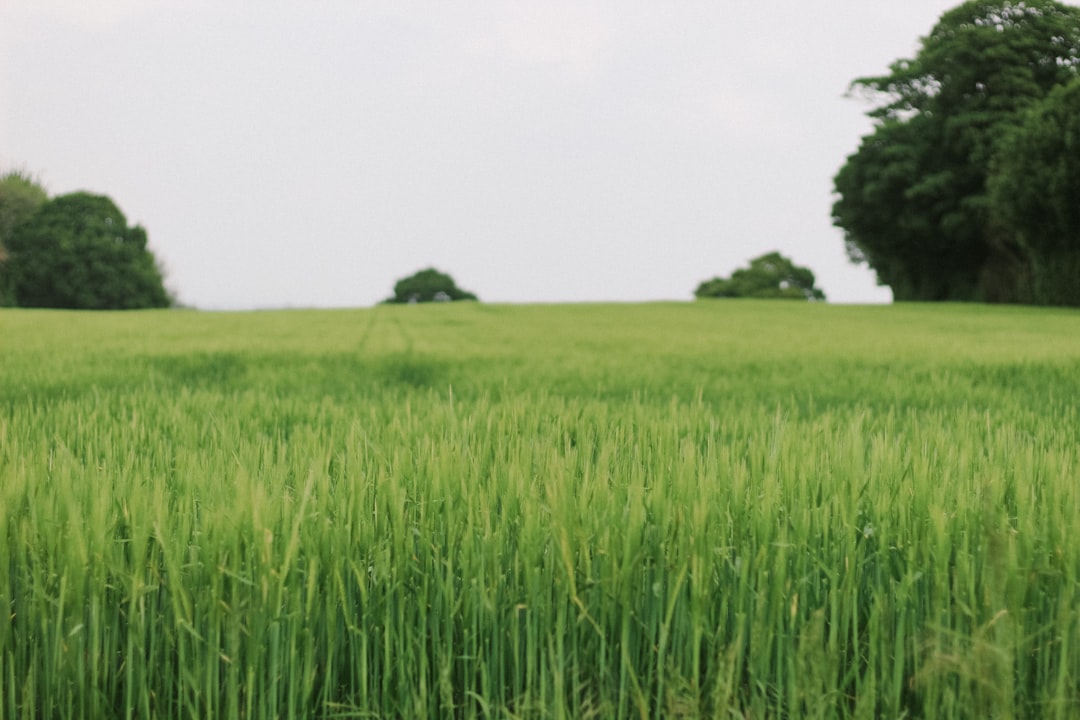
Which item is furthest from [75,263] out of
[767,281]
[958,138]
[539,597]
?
[539,597]

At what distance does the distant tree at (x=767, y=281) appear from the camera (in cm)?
5247

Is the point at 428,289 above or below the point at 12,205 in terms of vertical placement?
below

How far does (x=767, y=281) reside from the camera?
5306 centimetres

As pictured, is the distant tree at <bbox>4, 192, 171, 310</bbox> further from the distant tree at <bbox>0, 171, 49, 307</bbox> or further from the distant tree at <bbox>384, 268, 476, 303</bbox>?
the distant tree at <bbox>384, 268, 476, 303</bbox>

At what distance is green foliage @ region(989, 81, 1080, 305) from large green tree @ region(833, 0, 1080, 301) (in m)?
3.18

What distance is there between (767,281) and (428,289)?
33.8 m

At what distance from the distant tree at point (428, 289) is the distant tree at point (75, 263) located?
87.3ft

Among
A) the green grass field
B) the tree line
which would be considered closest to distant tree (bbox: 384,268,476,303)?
the tree line

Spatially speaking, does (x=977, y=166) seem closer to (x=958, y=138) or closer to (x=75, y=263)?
(x=958, y=138)

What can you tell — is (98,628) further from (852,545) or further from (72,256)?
(72,256)

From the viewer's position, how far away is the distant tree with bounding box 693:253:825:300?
52.5m

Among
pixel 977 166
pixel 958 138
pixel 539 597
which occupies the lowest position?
pixel 539 597

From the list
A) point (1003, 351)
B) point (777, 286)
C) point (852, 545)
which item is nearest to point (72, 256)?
point (777, 286)

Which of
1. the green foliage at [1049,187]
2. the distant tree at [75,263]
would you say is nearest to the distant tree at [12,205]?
the distant tree at [75,263]
